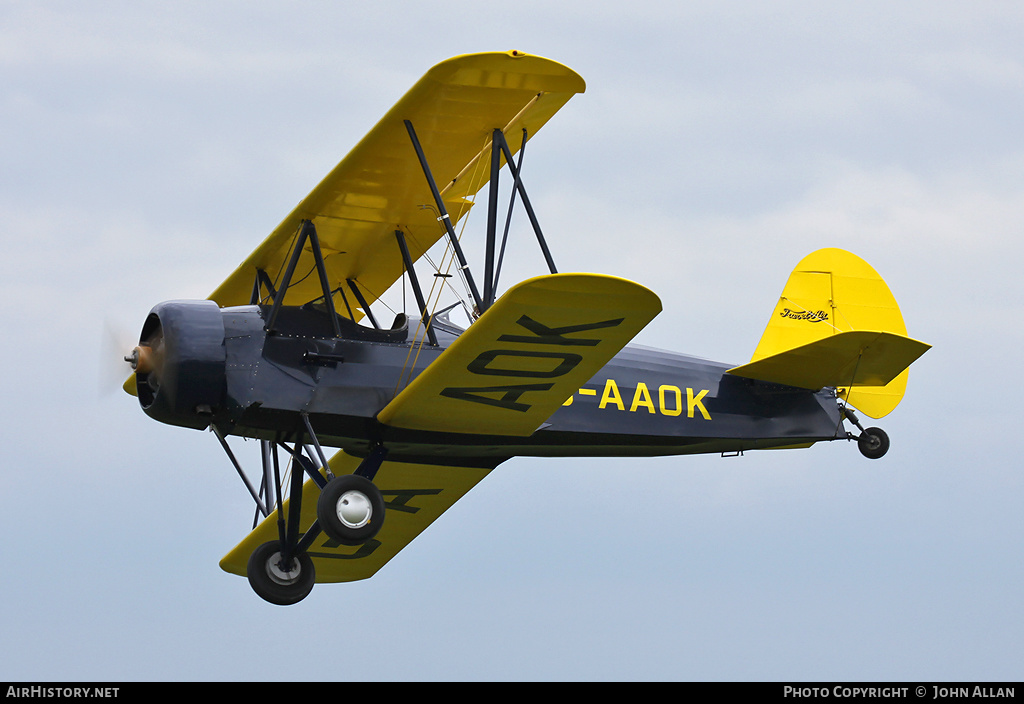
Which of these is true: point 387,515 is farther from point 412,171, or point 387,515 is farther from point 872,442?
point 872,442

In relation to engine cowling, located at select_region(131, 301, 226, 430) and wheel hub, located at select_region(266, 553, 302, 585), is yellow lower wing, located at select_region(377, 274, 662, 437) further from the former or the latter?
wheel hub, located at select_region(266, 553, 302, 585)

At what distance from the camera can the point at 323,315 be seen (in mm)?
10977

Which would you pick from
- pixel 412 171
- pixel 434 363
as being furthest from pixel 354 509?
pixel 412 171

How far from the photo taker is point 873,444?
502 inches

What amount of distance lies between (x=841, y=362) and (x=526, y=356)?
3.29 meters

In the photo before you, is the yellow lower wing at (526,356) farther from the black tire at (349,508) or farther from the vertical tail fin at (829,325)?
the vertical tail fin at (829,325)

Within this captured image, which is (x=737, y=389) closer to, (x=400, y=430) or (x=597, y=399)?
(x=597, y=399)

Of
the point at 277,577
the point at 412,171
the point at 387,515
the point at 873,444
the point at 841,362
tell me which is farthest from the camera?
the point at 387,515

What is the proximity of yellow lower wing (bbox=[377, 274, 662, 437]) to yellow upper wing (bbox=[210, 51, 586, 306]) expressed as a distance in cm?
157

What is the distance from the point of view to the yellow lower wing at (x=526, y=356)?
934 centimetres

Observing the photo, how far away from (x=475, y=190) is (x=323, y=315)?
5.72ft

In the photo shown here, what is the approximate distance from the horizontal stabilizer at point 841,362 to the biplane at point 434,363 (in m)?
0.02

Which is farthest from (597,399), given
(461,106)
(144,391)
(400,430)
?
(144,391)
